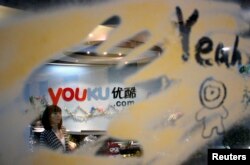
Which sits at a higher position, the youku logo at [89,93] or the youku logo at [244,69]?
the youku logo at [244,69]

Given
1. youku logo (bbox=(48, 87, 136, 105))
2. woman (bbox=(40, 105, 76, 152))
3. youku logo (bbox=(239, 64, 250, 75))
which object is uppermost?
youku logo (bbox=(239, 64, 250, 75))

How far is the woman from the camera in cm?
269

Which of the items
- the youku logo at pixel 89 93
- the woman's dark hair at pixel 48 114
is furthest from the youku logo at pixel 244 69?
the woman's dark hair at pixel 48 114

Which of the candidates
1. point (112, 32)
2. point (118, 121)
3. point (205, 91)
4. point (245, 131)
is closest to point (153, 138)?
point (118, 121)

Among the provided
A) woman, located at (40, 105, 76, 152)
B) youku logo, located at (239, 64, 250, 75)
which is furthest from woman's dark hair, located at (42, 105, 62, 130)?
youku logo, located at (239, 64, 250, 75)

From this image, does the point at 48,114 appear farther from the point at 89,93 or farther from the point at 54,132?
the point at 89,93

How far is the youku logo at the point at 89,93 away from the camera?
2650mm

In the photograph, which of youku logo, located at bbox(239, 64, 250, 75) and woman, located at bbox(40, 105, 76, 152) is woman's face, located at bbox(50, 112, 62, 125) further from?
youku logo, located at bbox(239, 64, 250, 75)

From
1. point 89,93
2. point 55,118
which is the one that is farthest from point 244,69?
point 55,118

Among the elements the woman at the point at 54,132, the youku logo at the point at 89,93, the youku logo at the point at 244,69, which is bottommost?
the woman at the point at 54,132

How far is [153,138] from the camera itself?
265 centimetres

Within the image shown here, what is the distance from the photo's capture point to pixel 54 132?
8.86 feet

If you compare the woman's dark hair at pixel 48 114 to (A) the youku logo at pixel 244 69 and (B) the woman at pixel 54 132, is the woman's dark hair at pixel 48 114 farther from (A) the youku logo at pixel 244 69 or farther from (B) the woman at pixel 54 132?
(A) the youku logo at pixel 244 69

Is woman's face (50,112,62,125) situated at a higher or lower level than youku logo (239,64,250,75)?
lower
